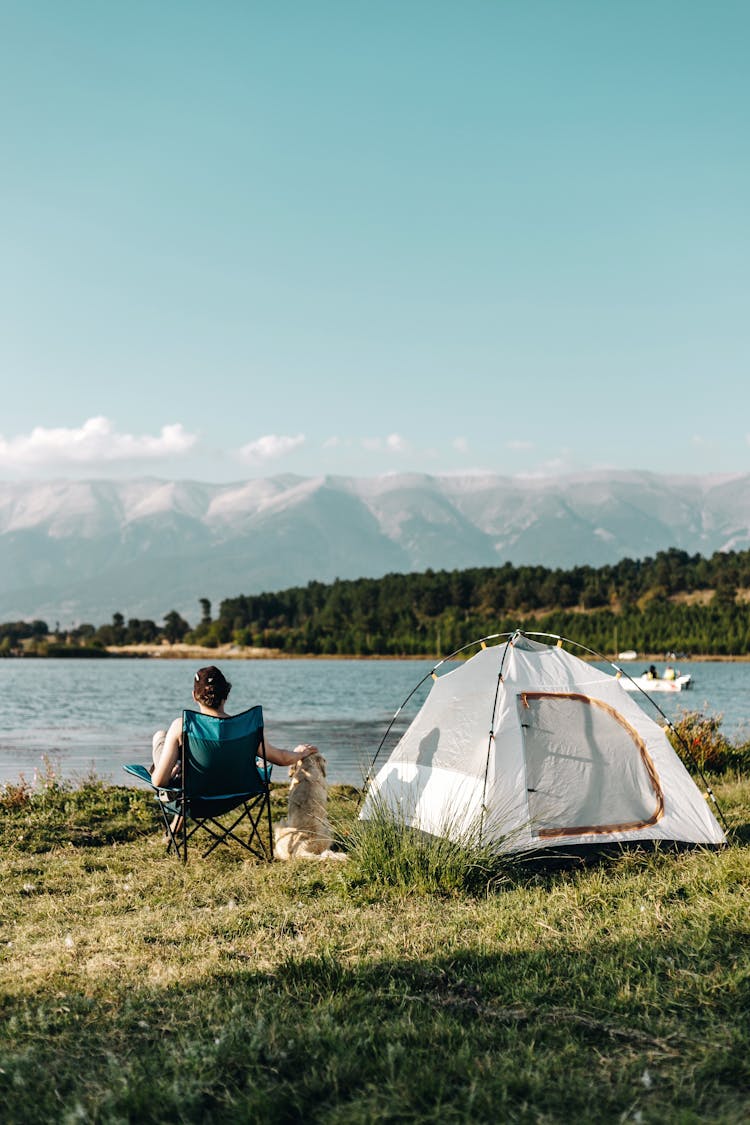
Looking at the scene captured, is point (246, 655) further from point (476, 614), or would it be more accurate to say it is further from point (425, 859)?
point (425, 859)

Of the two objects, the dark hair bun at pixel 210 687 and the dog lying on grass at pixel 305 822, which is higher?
the dark hair bun at pixel 210 687

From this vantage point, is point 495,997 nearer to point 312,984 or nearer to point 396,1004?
point 396,1004

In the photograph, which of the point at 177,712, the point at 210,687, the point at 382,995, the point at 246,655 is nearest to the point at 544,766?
the point at 210,687

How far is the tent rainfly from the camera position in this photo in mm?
8008

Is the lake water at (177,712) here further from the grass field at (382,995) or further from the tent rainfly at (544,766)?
the grass field at (382,995)

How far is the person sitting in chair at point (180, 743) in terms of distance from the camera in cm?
826

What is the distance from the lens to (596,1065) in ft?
12.8

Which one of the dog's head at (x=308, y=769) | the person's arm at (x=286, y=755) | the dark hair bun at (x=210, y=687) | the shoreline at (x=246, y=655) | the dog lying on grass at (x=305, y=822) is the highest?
the dark hair bun at (x=210, y=687)

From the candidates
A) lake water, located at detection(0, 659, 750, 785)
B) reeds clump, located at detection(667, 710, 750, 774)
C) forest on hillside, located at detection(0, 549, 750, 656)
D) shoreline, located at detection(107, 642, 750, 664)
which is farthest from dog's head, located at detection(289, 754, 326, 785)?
shoreline, located at detection(107, 642, 750, 664)

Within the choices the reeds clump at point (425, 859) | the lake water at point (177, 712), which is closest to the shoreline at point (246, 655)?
the lake water at point (177, 712)

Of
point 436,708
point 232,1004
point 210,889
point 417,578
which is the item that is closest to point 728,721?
point 436,708

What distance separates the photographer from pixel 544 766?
27.2 feet

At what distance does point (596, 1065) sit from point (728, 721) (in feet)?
102

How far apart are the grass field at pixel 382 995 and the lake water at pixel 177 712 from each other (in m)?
2.64
